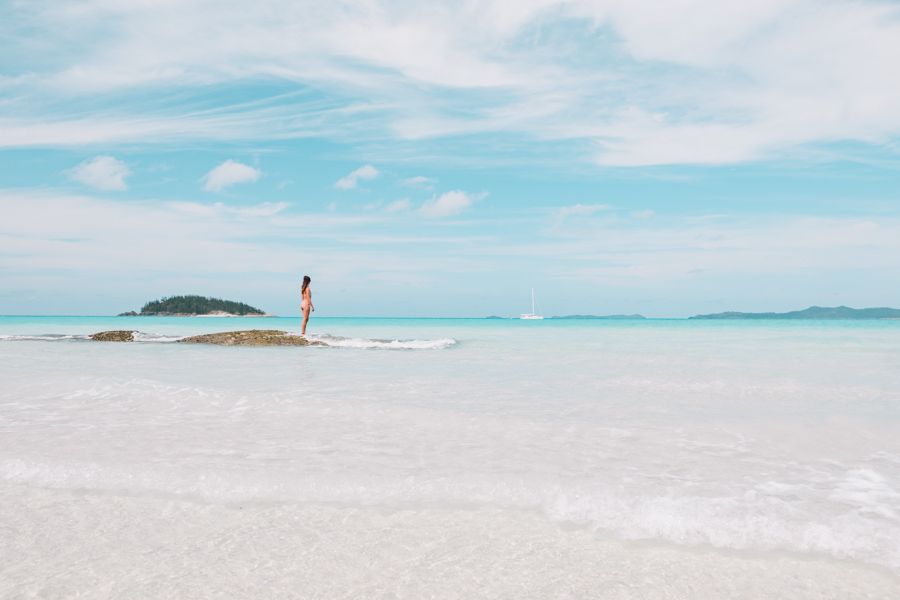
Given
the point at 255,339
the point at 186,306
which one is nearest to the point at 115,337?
the point at 255,339

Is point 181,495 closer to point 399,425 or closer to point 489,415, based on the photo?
point 399,425

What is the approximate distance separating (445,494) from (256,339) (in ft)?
77.4

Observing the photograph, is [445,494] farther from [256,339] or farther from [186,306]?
[186,306]

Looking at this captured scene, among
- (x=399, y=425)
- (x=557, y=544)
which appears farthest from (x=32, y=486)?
(x=557, y=544)

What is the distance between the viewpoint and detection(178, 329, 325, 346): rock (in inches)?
1062

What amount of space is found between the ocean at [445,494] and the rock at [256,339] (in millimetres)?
15122

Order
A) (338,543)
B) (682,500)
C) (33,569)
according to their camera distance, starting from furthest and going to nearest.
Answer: (682,500), (338,543), (33,569)

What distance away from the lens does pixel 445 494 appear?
549cm

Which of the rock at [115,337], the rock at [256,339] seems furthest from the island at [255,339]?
the rock at [115,337]

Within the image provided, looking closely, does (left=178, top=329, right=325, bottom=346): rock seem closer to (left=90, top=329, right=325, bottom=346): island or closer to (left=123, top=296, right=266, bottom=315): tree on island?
(left=90, top=329, right=325, bottom=346): island

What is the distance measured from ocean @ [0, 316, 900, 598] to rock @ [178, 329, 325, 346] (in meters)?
15.1

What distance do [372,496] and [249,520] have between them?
1.08 metres

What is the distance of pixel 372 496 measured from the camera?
5.41m

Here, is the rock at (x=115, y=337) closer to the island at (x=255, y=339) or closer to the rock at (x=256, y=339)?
the island at (x=255, y=339)
